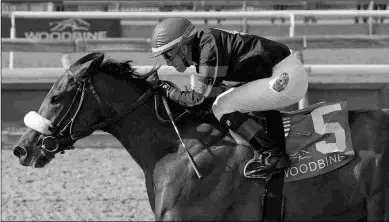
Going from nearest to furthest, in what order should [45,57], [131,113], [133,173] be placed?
[131,113]
[133,173]
[45,57]

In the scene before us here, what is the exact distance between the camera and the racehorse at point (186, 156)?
14.5 feet

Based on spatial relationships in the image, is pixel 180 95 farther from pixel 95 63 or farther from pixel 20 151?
pixel 20 151

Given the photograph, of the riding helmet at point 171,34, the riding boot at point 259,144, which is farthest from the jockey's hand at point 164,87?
the riding boot at point 259,144

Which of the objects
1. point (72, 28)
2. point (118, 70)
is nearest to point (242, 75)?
point (118, 70)

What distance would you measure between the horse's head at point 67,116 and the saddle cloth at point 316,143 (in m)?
0.85

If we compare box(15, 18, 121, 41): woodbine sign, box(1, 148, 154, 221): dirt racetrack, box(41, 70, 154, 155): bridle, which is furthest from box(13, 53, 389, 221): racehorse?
box(15, 18, 121, 41): woodbine sign

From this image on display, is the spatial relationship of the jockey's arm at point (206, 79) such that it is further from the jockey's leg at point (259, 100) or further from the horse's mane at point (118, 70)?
the horse's mane at point (118, 70)

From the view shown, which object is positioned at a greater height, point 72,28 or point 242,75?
point 242,75

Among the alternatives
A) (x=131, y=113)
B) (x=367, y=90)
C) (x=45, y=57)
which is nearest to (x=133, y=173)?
(x=367, y=90)

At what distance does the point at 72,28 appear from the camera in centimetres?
1155

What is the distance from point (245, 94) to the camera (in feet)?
14.5

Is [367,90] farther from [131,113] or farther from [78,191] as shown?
[131,113]

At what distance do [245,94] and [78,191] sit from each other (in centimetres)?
344

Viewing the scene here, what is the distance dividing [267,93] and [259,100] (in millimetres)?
60
